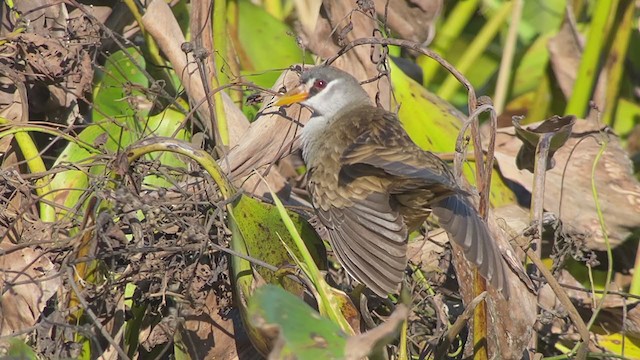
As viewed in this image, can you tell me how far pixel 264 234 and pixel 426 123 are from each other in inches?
46.7

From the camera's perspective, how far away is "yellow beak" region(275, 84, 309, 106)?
10.2ft

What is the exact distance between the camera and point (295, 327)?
186 centimetres

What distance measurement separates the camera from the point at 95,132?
10.8 ft

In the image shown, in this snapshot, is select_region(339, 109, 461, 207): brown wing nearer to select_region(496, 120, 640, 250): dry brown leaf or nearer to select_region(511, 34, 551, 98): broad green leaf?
select_region(496, 120, 640, 250): dry brown leaf

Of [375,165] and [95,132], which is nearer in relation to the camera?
[375,165]

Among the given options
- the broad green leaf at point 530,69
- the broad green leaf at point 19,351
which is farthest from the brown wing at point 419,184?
the broad green leaf at point 530,69

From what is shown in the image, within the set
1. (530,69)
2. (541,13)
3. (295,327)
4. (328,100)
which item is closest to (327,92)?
(328,100)

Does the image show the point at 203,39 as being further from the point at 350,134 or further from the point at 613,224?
the point at 613,224

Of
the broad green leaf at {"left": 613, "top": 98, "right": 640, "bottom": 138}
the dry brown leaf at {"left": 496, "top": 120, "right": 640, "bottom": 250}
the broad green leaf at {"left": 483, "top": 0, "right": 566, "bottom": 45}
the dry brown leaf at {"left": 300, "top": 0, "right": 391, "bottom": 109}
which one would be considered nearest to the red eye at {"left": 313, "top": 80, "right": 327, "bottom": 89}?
the dry brown leaf at {"left": 300, "top": 0, "right": 391, "bottom": 109}

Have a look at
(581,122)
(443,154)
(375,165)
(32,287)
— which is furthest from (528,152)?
(32,287)

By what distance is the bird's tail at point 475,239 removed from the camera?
2484mm

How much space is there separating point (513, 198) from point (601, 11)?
41.0 inches

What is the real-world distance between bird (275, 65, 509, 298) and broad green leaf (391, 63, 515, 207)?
504 mm

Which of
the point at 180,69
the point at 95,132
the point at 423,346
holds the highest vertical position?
the point at 180,69
